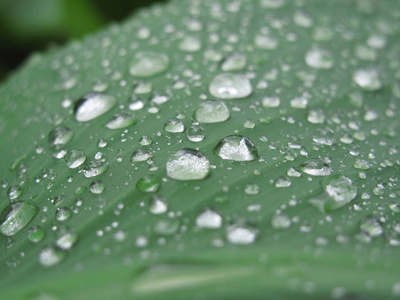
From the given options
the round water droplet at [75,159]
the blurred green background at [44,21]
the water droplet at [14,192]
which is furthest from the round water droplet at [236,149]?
the blurred green background at [44,21]

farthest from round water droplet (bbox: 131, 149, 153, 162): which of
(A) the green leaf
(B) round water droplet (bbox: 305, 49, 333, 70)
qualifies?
(B) round water droplet (bbox: 305, 49, 333, 70)

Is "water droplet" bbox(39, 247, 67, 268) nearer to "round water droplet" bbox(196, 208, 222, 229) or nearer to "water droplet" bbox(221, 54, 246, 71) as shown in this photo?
"round water droplet" bbox(196, 208, 222, 229)

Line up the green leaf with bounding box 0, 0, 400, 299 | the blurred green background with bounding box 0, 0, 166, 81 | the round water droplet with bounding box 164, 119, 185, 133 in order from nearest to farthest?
the green leaf with bounding box 0, 0, 400, 299
the round water droplet with bounding box 164, 119, 185, 133
the blurred green background with bounding box 0, 0, 166, 81

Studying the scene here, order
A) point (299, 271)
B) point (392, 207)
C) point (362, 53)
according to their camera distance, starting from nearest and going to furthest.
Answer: point (299, 271) → point (392, 207) → point (362, 53)

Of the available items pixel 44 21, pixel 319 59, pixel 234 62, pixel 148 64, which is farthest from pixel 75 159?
pixel 44 21

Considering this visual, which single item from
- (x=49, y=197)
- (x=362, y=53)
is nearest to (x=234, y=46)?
(x=362, y=53)

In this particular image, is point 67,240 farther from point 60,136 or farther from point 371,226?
point 371,226

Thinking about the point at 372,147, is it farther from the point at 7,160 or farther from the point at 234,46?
the point at 7,160
